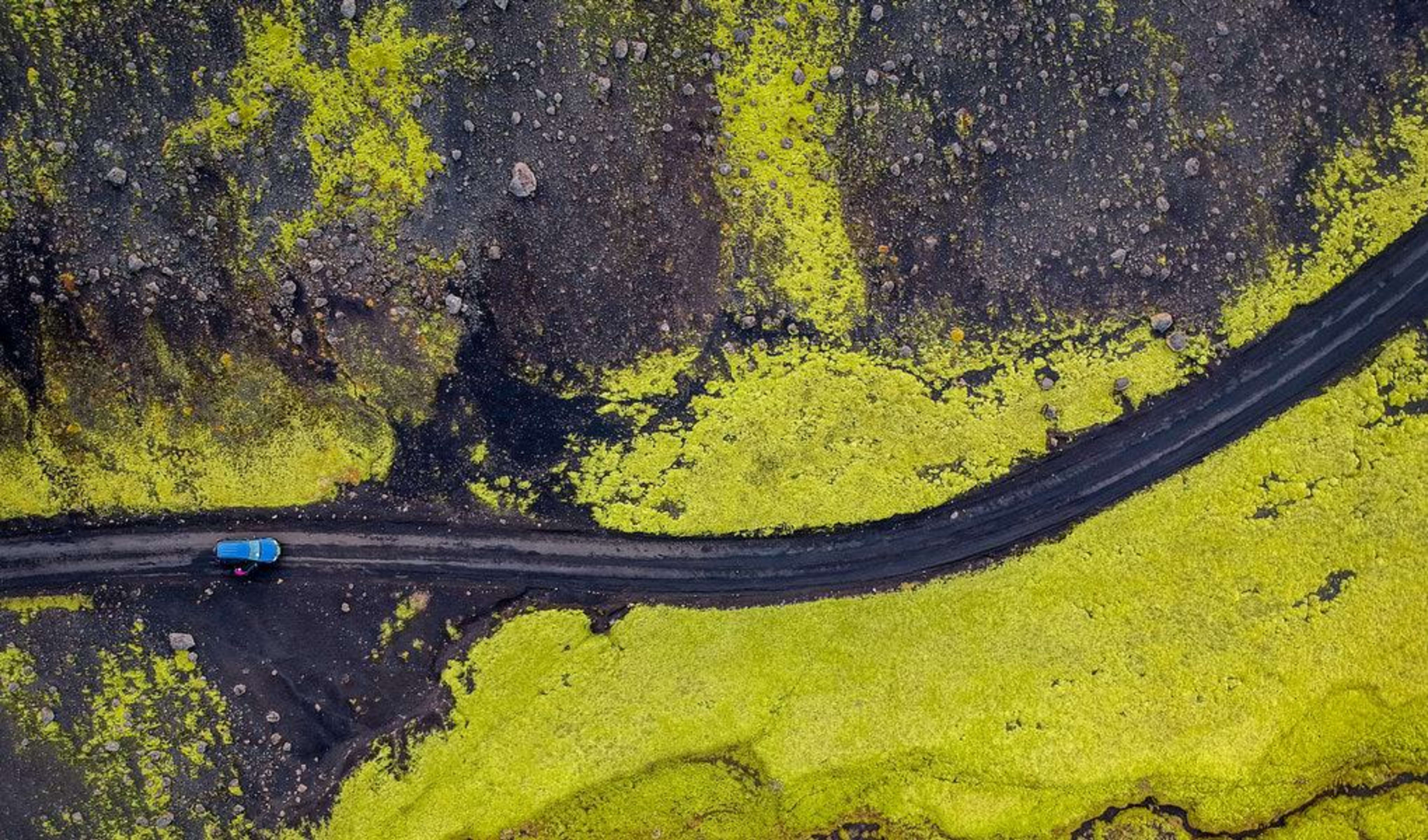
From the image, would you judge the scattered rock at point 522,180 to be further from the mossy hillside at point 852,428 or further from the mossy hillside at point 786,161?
the mossy hillside at point 852,428

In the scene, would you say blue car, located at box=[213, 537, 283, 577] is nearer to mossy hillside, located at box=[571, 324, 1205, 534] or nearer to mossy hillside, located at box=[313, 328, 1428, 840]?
mossy hillside, located at box=[313, 328, 1428, 840]

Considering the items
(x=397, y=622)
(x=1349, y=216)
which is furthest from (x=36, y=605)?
(x=1349, y=216)

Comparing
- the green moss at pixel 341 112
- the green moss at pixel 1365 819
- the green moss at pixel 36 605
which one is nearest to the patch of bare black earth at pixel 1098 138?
the green moss at pixel 341 112

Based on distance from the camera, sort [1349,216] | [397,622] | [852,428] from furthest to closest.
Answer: [1349,216] → [852,428] → [397,622]

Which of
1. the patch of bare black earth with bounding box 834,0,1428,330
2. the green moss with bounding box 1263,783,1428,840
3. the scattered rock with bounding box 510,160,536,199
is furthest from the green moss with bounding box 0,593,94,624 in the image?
the green moss with bounding box 1263,783,1428,840

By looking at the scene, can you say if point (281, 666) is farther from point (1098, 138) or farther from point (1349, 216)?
point (1349, 216)

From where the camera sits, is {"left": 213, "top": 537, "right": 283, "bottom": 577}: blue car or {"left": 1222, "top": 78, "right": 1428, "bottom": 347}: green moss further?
{"left": 1222, "top": 78, "right": 1428, "bottom": 347}: green moss

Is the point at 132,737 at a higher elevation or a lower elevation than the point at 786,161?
lower
